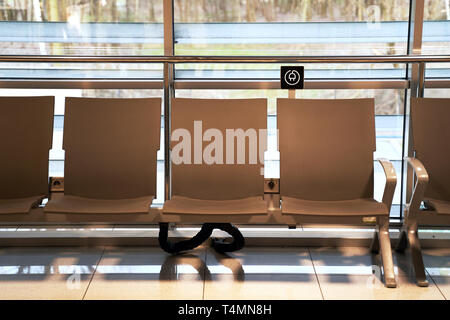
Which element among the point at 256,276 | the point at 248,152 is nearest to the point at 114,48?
the point at 248,152

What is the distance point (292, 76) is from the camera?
402 centimetres

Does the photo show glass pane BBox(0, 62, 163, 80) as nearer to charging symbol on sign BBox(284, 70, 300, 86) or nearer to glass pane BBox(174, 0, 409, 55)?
glass pane BBox(174, 0, 409, 55)

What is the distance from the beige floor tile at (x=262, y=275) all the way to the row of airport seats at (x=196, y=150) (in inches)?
7.0

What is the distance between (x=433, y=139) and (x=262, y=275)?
136cm

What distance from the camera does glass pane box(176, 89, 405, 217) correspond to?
451cm

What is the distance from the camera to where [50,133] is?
3.99 meters

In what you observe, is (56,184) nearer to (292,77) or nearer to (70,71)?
(70,71)

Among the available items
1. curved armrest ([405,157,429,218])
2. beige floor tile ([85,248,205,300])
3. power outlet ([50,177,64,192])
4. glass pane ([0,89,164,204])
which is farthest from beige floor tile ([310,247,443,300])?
power outlet ([50,177,64,192])

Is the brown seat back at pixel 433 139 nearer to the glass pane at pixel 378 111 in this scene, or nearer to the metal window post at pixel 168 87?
the glass pane at pixel 378 111

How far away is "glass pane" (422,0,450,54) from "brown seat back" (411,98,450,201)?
1.91 ft

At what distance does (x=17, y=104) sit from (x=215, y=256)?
156cm

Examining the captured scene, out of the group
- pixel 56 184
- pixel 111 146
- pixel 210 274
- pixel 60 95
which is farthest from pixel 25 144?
pixel 210 274

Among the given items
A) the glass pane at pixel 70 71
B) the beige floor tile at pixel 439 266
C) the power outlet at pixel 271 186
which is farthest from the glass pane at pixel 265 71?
the beige floor tile at pixel 439 266

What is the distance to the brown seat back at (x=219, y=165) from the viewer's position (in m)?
3.94
